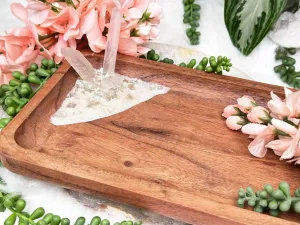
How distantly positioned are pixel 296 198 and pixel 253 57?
372 millimetres

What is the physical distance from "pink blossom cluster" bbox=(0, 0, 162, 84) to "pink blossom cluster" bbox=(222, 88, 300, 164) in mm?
193

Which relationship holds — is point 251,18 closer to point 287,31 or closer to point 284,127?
point 287,31

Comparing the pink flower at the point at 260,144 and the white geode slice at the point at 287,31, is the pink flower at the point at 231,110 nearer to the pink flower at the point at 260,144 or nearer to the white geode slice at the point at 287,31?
the pink flower at the point at 260,144

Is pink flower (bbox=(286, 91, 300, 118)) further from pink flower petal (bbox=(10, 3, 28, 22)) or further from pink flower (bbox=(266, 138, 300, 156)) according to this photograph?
pink flower petal (bbox=(10, 3, 28, 22))

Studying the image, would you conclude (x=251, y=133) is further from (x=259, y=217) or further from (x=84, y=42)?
(x=84, y=42)

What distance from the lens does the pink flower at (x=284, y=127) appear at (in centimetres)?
50

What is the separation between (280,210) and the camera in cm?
45

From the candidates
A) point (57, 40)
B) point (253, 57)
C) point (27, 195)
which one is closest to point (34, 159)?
point (27, 195)

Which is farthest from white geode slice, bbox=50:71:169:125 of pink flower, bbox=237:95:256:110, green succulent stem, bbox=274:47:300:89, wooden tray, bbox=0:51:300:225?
green succulent stem, bbox=274:47:300:89

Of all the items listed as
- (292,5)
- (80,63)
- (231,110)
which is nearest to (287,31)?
(292,5)

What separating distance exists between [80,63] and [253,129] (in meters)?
0.23

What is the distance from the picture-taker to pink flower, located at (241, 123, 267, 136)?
0.53 m

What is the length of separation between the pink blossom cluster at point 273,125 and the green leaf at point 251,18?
0.19 m

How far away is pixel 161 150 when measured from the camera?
1.74 ft
